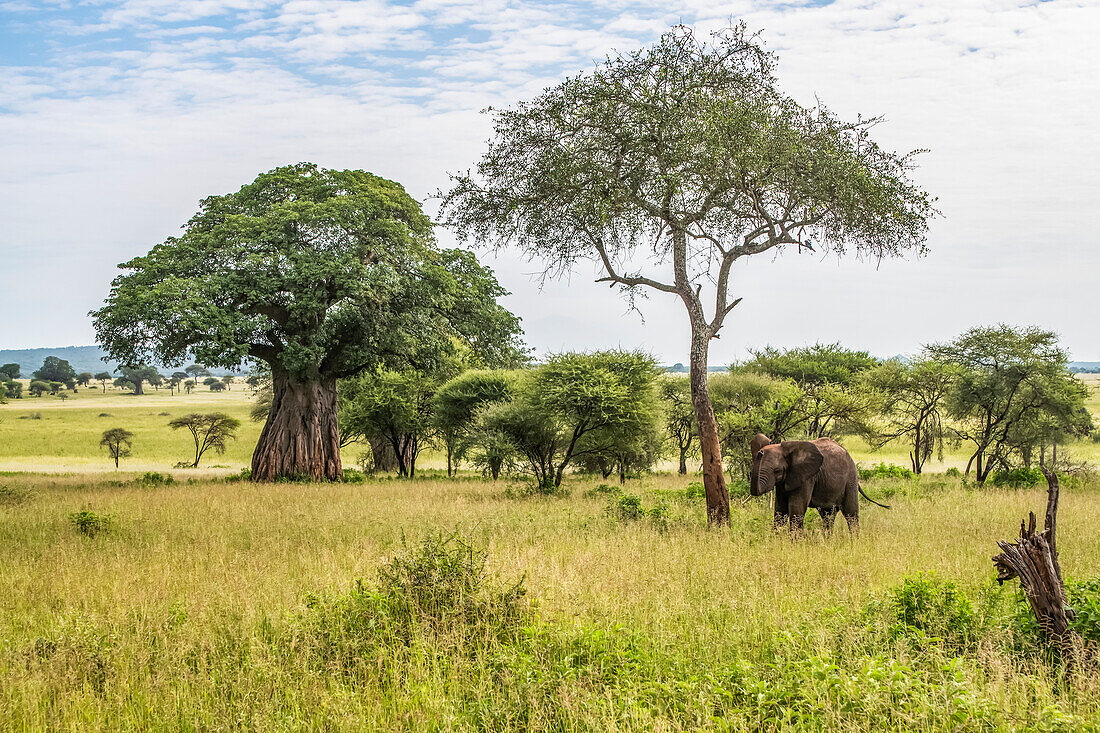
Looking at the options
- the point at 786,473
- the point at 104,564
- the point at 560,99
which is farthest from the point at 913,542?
the point at 104,564

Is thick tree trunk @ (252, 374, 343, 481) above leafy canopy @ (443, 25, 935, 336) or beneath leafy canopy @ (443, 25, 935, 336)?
beneath

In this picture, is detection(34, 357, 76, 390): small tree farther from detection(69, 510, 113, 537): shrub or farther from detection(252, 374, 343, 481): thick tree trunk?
detection(69, 510, 113, 537): shrub

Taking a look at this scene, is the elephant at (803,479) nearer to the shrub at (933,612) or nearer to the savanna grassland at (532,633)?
the savanna grassland at (532,633)

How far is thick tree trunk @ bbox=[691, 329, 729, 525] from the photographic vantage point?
1426 cm

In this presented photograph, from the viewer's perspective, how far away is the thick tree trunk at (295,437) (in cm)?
2712

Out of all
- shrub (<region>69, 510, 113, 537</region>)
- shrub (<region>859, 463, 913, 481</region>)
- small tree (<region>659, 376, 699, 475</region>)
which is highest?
small tree (<region>659, 376, 699, 475</region>)

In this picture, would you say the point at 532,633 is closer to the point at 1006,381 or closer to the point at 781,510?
the point at 781,510

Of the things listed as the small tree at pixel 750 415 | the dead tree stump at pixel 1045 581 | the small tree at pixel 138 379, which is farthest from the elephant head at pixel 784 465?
the small tree at pixel 138 379

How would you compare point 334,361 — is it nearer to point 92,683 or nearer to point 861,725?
point 92,683

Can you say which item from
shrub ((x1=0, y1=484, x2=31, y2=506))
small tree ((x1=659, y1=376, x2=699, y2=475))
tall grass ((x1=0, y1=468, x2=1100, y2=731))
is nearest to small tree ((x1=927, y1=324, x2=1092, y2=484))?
small tree ((x1=659, y1=376, x2=699, y2=475))

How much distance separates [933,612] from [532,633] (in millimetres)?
3784

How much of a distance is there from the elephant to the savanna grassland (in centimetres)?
121

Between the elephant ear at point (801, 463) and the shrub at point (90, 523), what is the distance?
12.6m

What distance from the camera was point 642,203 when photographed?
14609 millimetres
